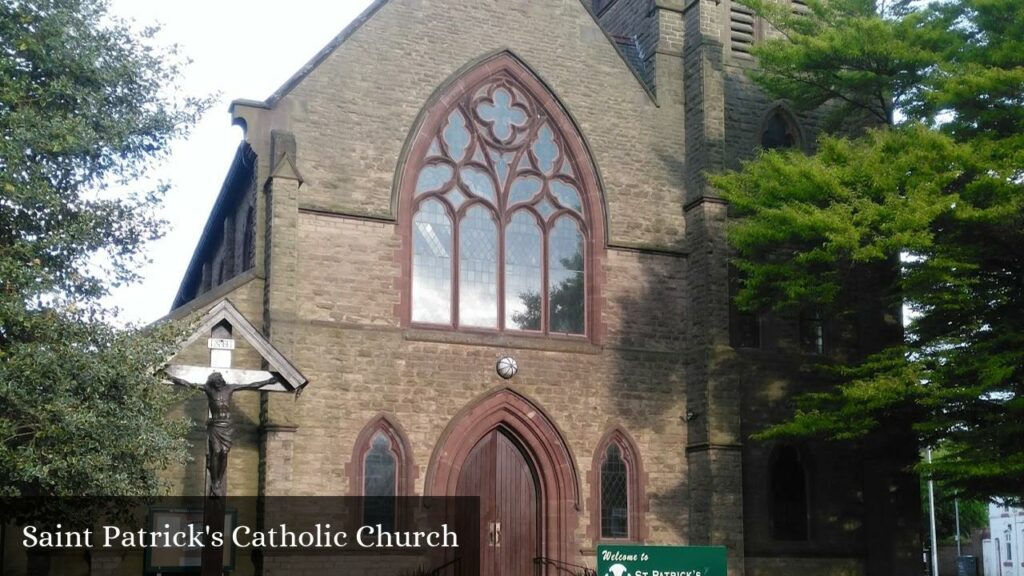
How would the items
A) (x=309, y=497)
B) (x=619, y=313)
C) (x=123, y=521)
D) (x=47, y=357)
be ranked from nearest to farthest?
(x=47, y=357), (x=123, y=521), (x=309, y=497), (x=619, y=313)

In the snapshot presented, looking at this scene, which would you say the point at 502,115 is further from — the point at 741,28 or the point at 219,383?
the point at 219,383

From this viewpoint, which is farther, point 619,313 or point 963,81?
point 619,313

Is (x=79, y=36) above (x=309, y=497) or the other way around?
above

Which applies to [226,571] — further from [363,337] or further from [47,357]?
[47,357]

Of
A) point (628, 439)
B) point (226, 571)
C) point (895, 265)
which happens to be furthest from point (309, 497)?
point (895, 265)

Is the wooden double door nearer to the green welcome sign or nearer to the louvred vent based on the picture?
the green welcome sign

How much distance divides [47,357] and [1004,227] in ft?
45.6

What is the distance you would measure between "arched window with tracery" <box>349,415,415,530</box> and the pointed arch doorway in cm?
100

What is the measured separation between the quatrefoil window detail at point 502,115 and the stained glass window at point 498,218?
0.02m

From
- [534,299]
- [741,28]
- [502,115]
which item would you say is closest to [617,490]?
[534,299]

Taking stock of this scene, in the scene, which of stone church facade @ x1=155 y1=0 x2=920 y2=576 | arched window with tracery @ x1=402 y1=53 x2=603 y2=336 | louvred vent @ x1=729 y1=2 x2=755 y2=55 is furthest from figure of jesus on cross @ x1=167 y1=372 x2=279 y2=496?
louvred vent @ x1=729 y1=2 x2=755 y2=55

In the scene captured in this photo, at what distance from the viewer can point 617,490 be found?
2244 cm

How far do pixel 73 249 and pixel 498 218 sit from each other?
892 centimetres

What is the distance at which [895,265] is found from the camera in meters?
21.8
